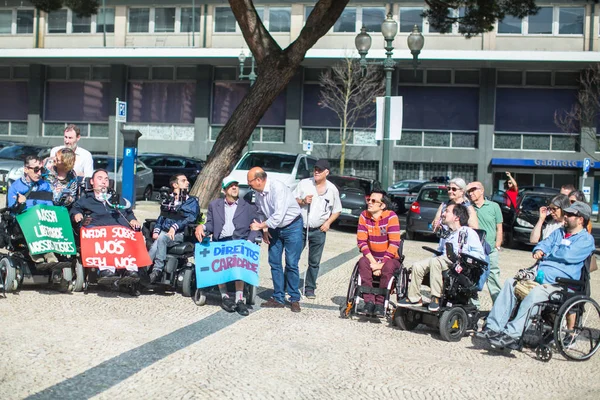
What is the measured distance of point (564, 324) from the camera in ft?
26.0

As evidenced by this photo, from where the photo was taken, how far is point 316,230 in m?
10.7

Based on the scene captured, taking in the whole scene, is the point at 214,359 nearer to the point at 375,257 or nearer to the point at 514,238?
the point at 375,257

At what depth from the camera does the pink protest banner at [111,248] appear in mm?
9695

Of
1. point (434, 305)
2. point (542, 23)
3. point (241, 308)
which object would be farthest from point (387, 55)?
point (542, 23)

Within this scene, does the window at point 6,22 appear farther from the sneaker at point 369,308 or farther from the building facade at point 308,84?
the sneaker at point 369,308

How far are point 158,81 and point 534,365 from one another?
37315 millimetres

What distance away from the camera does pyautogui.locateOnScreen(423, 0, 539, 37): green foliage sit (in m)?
23.7

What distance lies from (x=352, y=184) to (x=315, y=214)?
1136cm

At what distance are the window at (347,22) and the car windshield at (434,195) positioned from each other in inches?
831

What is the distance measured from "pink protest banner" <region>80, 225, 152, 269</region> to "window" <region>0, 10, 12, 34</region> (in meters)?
38.1

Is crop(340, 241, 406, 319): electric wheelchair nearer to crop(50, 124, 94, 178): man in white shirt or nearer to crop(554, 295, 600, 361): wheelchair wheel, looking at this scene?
crop(554, 295, 600, 361): wheelchair wheel

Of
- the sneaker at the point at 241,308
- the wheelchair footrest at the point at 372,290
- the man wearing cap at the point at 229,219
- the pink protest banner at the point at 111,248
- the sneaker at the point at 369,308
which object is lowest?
the sneaker at the point at 241,308

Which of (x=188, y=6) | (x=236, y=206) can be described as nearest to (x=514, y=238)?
(x=236, y=206)

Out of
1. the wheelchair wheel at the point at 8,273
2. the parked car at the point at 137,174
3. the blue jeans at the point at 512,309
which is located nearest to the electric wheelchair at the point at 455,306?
the blue jeans at the point at 512,309
